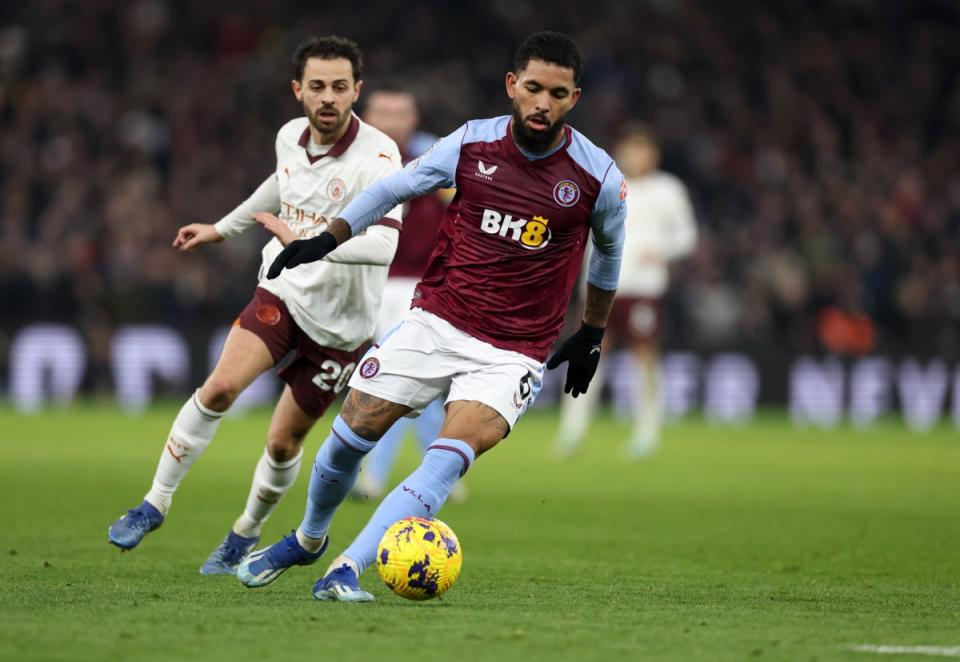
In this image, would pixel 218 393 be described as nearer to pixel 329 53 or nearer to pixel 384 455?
pixel 329 53

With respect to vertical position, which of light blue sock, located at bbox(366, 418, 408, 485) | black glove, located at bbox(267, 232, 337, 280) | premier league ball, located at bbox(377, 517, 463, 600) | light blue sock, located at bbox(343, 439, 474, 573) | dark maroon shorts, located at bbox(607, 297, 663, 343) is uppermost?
dark maroon shorts, located at bbox(607, 297, 663, 343)

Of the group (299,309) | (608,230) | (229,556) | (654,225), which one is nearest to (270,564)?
(229,556)

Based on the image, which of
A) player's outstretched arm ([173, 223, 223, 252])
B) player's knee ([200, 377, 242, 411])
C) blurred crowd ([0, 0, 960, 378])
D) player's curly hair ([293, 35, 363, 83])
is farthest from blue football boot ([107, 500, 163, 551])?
blurred crowd ([0, 0, 960, 378])

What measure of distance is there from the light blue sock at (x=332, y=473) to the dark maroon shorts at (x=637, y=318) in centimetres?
852

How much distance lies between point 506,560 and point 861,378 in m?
13.2

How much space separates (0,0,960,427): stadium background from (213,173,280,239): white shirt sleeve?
11726 millimetres

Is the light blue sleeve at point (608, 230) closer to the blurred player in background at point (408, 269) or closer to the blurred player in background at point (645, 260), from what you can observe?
the blurred player in background at point (408, 269)

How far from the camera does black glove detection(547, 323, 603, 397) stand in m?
6.72

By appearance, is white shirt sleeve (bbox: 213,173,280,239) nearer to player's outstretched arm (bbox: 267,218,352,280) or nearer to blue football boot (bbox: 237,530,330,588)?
player's outstretched arm (bbox: 267,218,352,280)

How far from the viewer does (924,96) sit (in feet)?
83.0

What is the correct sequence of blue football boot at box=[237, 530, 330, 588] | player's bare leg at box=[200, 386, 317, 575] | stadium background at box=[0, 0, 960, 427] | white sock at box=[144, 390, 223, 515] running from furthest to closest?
stadium background at box=[0, 0, 960, 427], player's bare leg at box=[200, 386, 317, 575], white sock at box=[144, 390, 223, 515], blue football boot at box=[237, 530, 330, 588]

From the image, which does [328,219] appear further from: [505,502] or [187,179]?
[187,179]

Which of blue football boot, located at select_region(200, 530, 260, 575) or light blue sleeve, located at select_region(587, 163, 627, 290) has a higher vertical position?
light blue sleeve, located at select_region(587, 163, 627, 290)

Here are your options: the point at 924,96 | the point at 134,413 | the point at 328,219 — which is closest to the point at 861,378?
the point at 924,96
